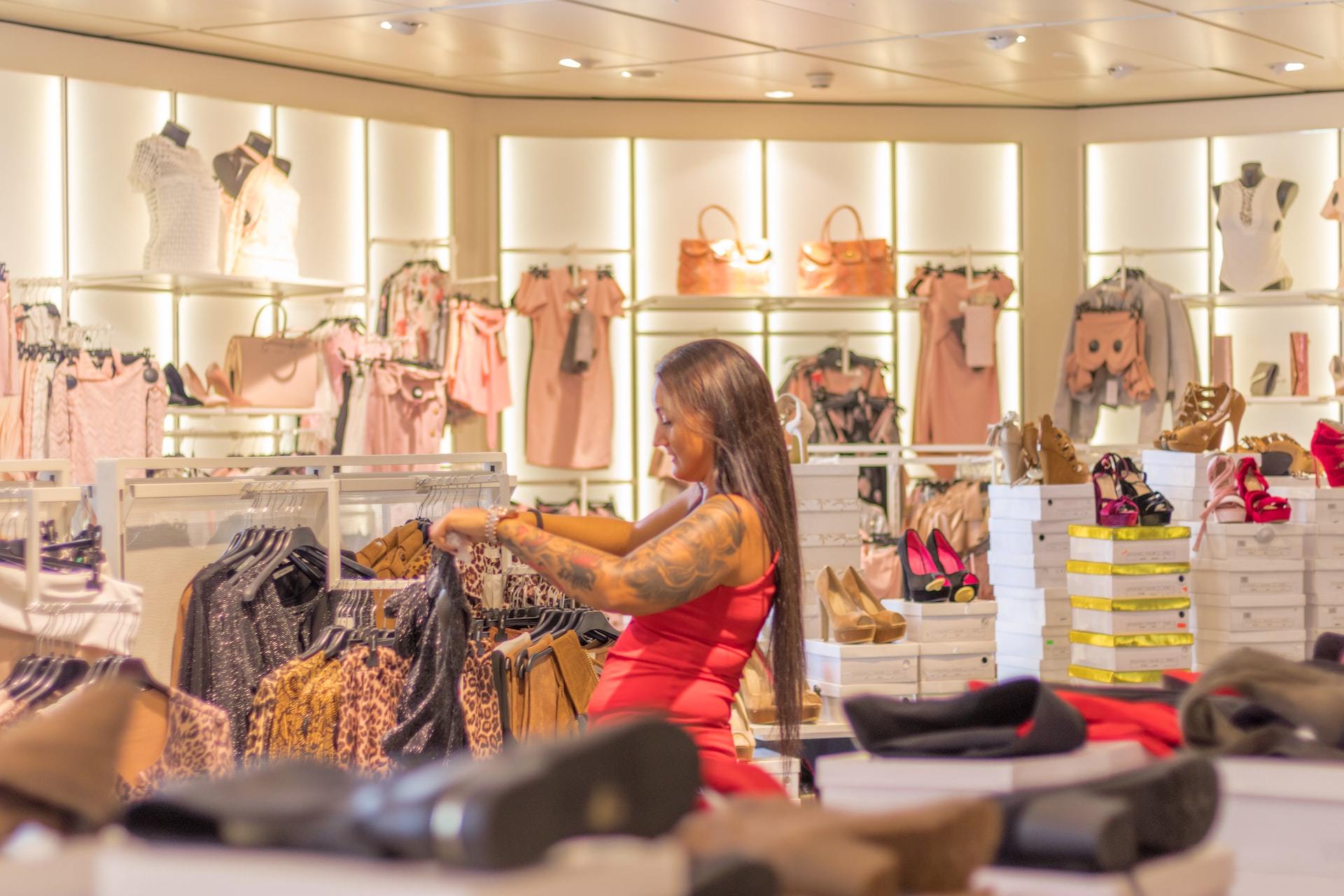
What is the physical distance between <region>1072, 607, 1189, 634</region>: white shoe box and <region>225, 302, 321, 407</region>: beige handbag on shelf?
3.66 metres

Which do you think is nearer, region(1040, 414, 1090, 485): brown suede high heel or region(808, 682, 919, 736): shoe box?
region(808, 682, 919, 736): shoe box

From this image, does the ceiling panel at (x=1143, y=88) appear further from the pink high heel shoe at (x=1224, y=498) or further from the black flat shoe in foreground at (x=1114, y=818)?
the black flat shoe in foreground at (x=1114, y=818)

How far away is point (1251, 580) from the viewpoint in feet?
15.6

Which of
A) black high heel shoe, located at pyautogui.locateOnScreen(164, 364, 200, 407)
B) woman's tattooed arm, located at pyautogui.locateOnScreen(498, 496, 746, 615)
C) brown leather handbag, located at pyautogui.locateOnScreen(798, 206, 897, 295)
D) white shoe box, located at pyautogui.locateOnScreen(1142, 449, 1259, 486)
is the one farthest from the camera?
brown leather handbag, located at pyautogui.locateOnScreen(798, 206, 897, 295)

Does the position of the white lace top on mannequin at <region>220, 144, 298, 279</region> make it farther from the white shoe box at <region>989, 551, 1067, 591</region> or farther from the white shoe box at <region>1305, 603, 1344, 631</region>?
the white shoe box at <region>1305, 603, 1344, 631</region>

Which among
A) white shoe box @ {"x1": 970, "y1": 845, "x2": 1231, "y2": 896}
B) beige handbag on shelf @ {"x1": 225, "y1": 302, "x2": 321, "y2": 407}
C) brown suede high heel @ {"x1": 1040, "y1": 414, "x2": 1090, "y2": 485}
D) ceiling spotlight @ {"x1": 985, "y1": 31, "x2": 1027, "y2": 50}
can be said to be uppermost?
ceiling spotlight @ {"x1": 985, "y1": 31, "x2": 1027, "y2": 50}

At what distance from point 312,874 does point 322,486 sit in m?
2.84

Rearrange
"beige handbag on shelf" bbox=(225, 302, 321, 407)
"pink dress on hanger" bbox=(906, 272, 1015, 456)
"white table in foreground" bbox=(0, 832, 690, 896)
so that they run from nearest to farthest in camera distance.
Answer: "white table in foreground" bbox=(0, 832, 690, 896), "beige handbag on shelf" bbox=(225, 302, 321, 407), "pink dress on hanger" bbox=(906, 272, 1015, 456)

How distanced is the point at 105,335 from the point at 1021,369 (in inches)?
196

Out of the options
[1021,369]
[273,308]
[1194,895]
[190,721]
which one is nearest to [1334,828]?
[1194,895]

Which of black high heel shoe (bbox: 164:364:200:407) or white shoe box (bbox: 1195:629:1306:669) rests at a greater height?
black high heel shoe (bbox: 164:364:200:407)

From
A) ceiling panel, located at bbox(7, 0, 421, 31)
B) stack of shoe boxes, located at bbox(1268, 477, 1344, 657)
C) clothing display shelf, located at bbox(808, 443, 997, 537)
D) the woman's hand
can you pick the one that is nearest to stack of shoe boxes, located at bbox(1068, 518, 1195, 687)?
stack of shoe boxes, located at bbox(1268, 477, 1344, 657)

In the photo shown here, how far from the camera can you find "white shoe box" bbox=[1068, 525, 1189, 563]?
4.46m

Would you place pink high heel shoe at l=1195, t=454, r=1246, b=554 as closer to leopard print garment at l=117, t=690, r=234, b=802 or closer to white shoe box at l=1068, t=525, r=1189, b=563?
white shoe box at l=1068, t=525, r=1189, b=563
